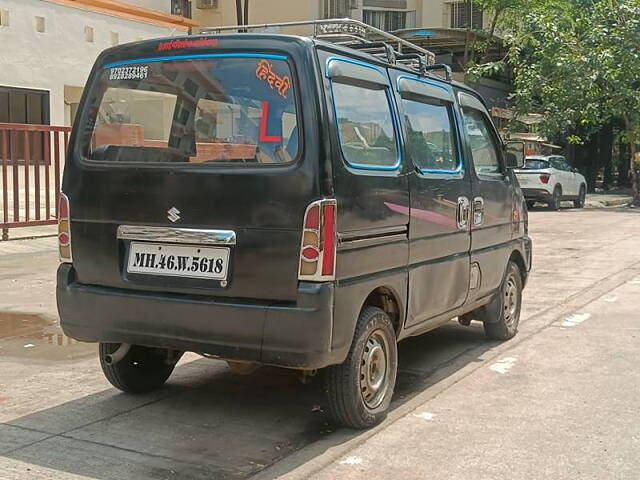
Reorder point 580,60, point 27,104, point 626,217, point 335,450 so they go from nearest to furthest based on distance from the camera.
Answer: point 335,450
point 27,104
point 626,217
point 580,60

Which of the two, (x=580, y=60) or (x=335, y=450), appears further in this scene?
(x=580, y=60)

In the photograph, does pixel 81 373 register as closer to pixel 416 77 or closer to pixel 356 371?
pixel 356 371

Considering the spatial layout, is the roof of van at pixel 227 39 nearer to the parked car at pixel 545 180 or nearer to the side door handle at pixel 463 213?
the side door handle at pixel 463 213

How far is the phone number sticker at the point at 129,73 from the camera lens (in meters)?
4.71

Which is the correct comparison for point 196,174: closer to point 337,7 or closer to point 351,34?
point 351,34

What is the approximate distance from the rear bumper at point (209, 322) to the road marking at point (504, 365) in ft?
7.24

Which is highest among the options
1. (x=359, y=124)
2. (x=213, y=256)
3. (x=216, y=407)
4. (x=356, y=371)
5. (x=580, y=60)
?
(x=580, y=60)

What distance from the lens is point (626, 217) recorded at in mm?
21641

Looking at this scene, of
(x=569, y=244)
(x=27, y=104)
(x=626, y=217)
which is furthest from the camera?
(x=626, y=217)

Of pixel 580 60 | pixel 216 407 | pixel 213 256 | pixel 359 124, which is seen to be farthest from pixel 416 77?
pixel 580 60

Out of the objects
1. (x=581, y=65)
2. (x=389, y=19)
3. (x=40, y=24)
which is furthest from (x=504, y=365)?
(x=389, y=19)

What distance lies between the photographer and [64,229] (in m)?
4.79

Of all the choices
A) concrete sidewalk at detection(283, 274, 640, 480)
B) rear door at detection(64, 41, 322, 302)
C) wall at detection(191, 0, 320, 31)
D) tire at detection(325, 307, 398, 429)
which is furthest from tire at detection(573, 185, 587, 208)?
rear door at detection(64, 41, 322, 302)

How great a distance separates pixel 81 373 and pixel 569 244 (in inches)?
430
